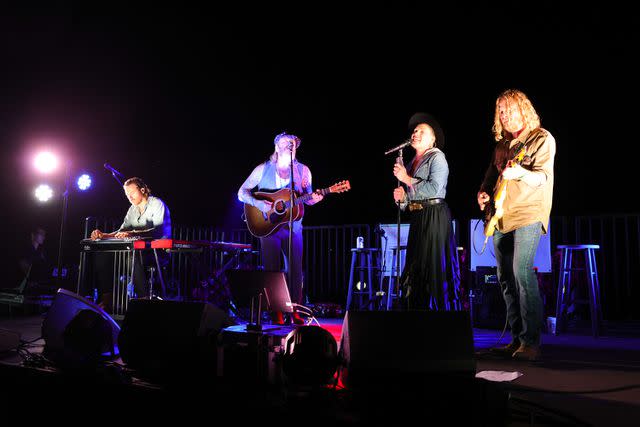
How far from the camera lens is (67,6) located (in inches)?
334

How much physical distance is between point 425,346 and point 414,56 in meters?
8.91

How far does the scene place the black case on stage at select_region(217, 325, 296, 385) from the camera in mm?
2518

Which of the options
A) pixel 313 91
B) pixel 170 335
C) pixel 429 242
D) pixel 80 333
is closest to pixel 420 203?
pixel 429 242

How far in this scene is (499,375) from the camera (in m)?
3.00

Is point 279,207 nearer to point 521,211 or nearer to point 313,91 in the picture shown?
point 521,211

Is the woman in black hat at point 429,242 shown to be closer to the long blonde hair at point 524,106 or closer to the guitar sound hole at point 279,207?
the long blonde hair at point 524,106

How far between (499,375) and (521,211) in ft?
4.36

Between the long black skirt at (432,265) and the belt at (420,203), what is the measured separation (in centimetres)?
3

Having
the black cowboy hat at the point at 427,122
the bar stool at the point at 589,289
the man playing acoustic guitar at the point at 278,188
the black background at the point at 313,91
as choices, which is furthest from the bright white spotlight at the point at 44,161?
the bar stool at the point at 589,289

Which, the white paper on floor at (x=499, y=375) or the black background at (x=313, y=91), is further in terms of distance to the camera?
the black background at (x=313, y=91)

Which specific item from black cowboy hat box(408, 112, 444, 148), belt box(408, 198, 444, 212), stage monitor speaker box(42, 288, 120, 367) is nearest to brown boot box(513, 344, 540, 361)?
belt box(408, 198, 444, 212)

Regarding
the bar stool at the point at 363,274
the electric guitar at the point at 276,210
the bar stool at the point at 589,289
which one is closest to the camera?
the electric guitar at the point at 276,210

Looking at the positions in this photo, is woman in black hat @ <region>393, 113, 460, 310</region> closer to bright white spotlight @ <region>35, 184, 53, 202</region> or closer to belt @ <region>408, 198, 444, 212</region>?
belt @ <region>408, 198, 444, 212</region>

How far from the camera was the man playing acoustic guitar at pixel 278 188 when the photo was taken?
15.6 ft
